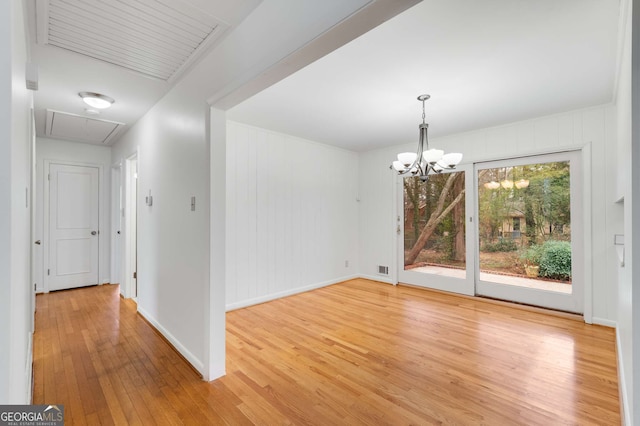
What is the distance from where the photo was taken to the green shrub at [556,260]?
3.69 metres

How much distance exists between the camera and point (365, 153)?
5777 millimetres

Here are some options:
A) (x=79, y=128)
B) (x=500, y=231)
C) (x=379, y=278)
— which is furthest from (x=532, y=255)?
(x=79, y=128)

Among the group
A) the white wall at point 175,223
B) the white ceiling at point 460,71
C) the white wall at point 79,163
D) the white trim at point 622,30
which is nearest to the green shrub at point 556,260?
the white ceiling at point 460,71

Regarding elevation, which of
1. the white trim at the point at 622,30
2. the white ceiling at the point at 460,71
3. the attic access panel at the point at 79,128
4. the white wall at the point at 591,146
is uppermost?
the white ceiling at the point at 460,71

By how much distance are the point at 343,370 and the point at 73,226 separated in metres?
5.08

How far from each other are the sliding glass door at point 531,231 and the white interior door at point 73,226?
249 inches

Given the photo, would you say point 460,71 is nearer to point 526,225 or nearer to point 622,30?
point 622,30

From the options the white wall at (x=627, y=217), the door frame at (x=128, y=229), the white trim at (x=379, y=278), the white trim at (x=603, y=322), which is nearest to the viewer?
the white wall at (x=627, y=217)

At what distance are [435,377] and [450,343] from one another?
27.6 inches

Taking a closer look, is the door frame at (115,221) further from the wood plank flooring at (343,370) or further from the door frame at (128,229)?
the wood plank flooring at (343,370)

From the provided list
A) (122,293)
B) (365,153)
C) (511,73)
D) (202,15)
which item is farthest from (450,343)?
(122,293)

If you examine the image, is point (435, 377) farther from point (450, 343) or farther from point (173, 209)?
point (173, 209)

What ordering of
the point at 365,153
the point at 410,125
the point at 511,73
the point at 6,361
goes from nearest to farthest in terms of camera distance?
1. the point at 6,361
2. the point at 511,73
3. the point at 410,125
4. the point at 365,153

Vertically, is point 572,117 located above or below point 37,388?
above
